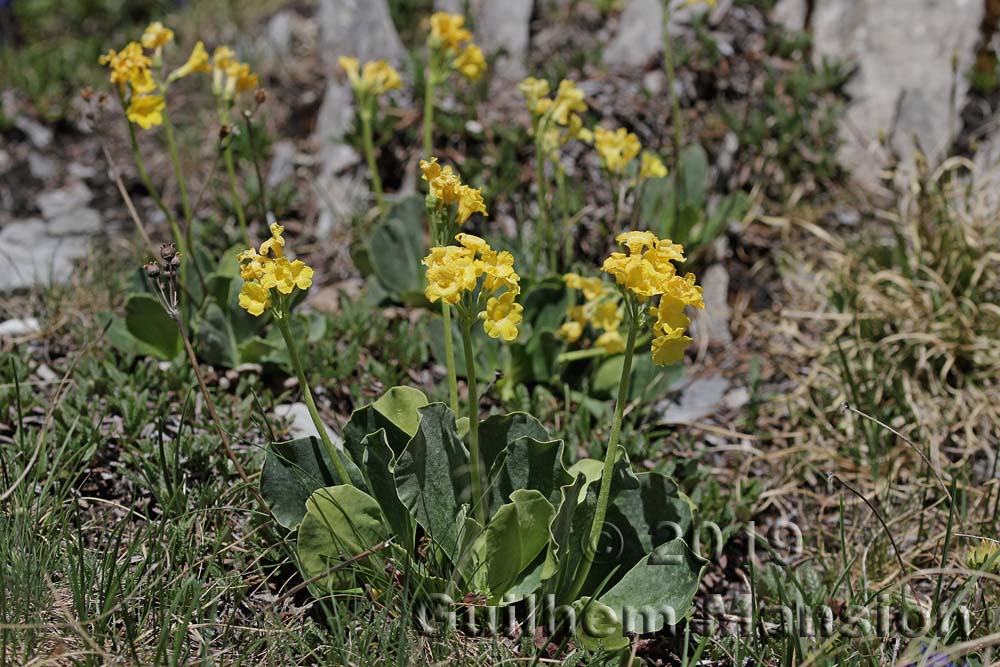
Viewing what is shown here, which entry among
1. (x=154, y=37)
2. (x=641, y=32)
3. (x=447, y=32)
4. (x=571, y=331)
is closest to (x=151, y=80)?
(x=154, y=37)

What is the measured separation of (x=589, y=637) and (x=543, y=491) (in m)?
0.38

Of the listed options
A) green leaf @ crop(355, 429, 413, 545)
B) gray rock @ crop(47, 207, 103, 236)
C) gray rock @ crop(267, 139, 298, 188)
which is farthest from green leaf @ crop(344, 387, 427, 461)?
gray rock @ crop(47, 207, 103, 236)

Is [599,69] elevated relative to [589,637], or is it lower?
elevated

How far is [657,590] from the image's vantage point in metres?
2.19

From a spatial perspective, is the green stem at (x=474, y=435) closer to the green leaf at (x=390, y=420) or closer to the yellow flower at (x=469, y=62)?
the green leaf at (x=390, y=420)

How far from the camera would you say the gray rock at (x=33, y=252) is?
3809 millimetres

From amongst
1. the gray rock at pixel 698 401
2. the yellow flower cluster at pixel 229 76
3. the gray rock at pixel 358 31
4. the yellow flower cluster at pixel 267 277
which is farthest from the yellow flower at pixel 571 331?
the gray rock at pixel 358 31

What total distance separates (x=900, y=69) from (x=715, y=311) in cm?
194

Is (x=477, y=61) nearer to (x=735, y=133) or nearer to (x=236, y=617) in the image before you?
(x=735, y=133)

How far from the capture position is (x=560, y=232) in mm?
3885

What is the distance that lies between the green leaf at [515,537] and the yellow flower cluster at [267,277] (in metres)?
0.72

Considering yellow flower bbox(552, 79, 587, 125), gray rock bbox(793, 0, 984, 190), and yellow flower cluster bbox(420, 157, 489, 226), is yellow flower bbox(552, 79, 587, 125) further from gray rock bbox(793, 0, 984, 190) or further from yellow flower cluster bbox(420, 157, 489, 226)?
gray rock bbox(793, 0, 984, 190)

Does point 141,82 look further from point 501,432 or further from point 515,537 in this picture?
point 515,537

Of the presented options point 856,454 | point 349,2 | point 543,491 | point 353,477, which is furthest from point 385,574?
point 349,2
